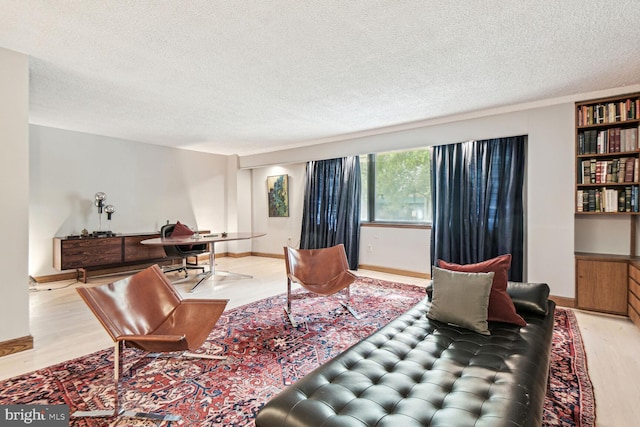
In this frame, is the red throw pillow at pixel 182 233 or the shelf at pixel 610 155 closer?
the shelf at pixel 610 155

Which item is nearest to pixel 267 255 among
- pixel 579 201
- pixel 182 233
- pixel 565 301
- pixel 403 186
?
pixel 182 233

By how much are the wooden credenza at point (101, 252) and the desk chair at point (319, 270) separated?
3.34 meters

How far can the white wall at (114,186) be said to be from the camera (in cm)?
497

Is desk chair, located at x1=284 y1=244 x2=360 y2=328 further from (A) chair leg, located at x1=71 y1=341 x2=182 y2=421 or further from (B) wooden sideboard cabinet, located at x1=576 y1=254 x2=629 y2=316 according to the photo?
(B) wooden sideboard cabinet, located at x1=576 y1=254 x2=629 y2=316

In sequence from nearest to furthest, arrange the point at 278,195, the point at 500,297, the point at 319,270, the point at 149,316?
the point at 500,297, the point at 149,316, the point at 319,270, the point at 278,195

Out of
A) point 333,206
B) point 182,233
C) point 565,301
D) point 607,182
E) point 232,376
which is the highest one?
point 607,182

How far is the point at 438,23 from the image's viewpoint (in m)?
2.24

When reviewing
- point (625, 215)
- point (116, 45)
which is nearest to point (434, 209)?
point (625, 215)

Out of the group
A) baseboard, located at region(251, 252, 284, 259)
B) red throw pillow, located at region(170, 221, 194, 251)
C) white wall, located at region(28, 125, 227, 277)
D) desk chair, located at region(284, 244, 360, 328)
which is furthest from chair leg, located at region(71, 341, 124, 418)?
baseboard, located at region(251, 252, 284, 259)

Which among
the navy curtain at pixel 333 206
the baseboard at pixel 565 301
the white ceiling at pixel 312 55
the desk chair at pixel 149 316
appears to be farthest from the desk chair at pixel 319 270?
the baseboard at pixel 565 301

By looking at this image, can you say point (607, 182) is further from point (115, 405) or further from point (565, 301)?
point (115, 405)

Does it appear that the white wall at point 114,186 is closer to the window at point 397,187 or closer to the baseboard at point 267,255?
the baseboard at point 267,255

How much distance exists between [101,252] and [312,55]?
465cm

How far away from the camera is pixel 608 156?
360 cm
